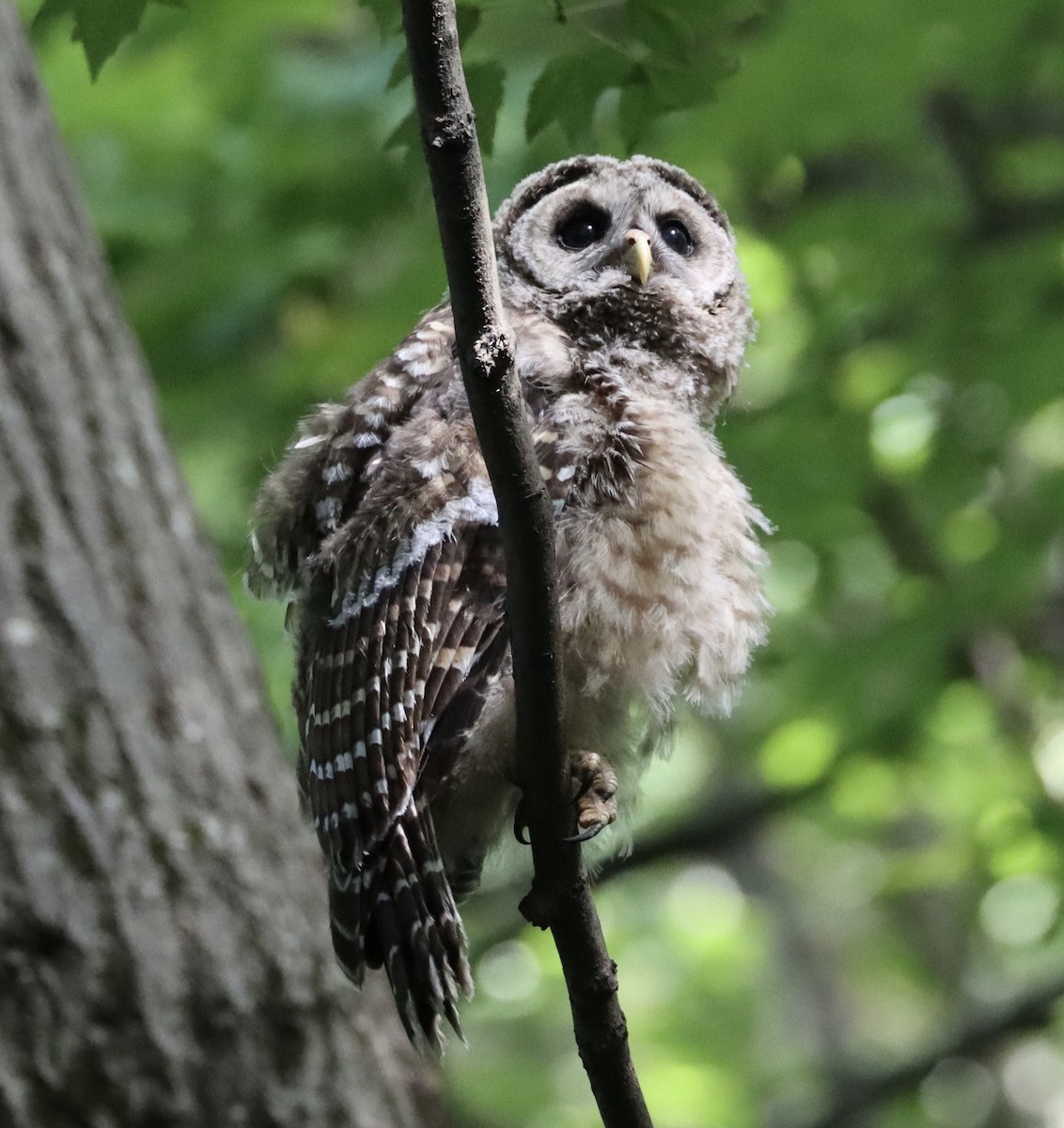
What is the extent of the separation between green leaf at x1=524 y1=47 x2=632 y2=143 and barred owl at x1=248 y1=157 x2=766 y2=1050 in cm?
52

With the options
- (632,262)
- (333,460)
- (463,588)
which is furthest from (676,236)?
(463,588)

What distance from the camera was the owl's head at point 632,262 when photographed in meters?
2.45

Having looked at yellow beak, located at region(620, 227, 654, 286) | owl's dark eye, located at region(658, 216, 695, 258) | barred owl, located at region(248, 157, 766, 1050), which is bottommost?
barred owl, located at region(248, 157, 766, 1050)

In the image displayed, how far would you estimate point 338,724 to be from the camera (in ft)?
6.68

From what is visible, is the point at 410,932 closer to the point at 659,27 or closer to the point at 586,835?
the point at 586,835

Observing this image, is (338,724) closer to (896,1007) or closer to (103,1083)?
(103,1083)

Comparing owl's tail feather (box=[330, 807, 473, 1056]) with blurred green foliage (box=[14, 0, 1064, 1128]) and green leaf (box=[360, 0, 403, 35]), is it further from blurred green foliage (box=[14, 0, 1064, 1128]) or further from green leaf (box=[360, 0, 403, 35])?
green leaf (box=[360, 0, 403, 35])

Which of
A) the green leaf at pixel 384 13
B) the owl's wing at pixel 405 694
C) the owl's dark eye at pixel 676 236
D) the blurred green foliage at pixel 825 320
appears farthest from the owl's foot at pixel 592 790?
the owl's dark eye at pixel 676 236

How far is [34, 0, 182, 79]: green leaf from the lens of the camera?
1467 mm

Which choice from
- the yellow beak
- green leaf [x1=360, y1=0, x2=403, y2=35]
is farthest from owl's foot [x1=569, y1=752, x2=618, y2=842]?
green leaf [x1=360, y1=0, x2=403, y2=35]

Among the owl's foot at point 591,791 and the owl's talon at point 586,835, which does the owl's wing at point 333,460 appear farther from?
the owl's talon at point 586,835

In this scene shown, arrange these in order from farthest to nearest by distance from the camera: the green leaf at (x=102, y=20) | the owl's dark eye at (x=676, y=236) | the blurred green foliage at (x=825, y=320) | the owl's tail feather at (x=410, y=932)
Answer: the blurred green foliage at (x=825, y=320)
the owl's dark eye at (x=676, y=236)
the owl's tail feather at (x=410, y=932)
the green leaf at (x=102, y=20)

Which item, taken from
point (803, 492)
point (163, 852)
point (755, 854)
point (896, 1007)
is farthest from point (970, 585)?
point (896, 1007)

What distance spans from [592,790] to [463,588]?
0.34 meters
